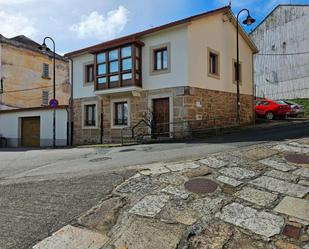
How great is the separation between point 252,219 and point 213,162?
2549mm

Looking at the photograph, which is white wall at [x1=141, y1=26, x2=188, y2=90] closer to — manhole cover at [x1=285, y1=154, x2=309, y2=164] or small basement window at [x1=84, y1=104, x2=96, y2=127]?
small basement window at [x1=84, y1=104, x2=96, y2=127]

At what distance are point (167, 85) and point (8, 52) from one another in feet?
62.5

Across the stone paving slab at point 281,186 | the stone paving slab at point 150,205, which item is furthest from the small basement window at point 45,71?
the stone paving slab at point 281,186

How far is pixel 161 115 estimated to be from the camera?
46.6ft

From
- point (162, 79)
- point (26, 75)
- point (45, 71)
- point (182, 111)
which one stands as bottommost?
point (182, 111)

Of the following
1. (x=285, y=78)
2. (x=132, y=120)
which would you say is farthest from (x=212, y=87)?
(x=285, y=78)

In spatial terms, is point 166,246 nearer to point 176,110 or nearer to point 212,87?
point 176,110

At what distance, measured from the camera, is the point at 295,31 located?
85.4ft

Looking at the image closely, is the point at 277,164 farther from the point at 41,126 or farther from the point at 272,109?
the point at 41,126

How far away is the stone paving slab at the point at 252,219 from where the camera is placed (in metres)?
3.58

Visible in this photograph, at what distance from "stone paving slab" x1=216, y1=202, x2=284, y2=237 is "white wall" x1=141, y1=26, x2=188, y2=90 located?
963cm

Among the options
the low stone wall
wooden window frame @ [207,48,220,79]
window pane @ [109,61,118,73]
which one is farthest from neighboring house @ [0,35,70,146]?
wooden window frame @ [207,48,220,79]

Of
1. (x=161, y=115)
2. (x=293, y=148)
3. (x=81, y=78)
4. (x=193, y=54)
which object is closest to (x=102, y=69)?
(x=81, y=78)

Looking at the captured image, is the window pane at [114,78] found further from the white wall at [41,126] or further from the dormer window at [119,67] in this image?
the white wall at [41,126]
